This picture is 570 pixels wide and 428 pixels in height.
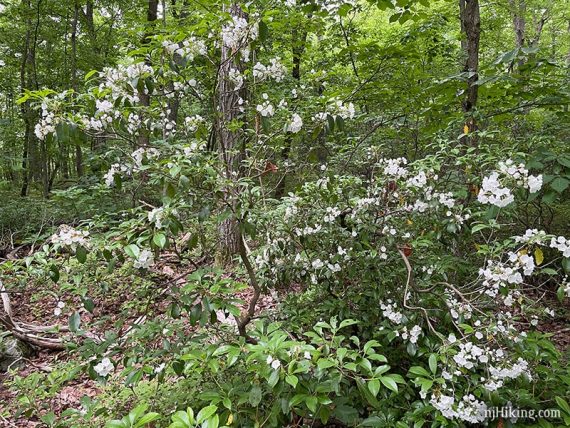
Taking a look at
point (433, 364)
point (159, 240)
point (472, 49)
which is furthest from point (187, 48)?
point (472, 49)

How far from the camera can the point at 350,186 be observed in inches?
110

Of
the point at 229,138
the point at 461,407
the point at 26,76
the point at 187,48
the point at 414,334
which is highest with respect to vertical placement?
the point at 26,76

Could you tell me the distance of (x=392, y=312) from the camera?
2217 mm

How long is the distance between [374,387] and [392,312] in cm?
79

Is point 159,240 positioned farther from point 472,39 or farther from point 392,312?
point 472,39

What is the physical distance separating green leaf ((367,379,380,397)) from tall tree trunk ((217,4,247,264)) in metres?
0.98

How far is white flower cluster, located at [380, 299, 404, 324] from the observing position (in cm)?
216

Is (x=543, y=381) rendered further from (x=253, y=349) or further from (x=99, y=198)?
(x=99, y=198)

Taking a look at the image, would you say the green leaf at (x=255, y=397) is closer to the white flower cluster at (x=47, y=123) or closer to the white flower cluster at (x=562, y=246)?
the white flower cluster at (x=562, y=246)

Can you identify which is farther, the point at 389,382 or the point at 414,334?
the point at 414,334

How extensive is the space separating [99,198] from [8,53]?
5982 millimetres

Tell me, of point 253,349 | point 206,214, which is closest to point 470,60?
point 206,214

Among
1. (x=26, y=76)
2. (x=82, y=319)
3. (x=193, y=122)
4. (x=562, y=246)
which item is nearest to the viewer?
(x=562, y=246)

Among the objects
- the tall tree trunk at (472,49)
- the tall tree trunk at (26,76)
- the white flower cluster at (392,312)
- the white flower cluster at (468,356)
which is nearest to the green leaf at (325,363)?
the white flower cluster at (468,356)
